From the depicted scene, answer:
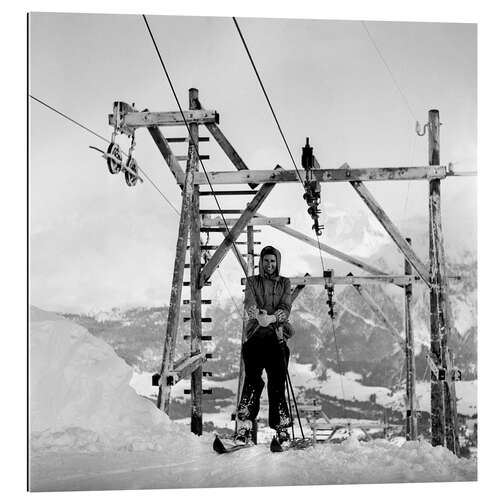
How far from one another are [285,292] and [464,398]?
69.7 inches

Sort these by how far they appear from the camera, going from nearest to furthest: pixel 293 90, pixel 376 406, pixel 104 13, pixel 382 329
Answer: pixel 104 13
pixel 293 90
pixel 382 329
pixel 376 406

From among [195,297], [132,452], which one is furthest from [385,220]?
[132,452]

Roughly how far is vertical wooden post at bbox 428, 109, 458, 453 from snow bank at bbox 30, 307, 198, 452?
1984mm

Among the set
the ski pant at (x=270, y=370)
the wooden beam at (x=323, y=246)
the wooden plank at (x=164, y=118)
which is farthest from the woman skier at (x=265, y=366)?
the wooden plank at (x=164, y=118)

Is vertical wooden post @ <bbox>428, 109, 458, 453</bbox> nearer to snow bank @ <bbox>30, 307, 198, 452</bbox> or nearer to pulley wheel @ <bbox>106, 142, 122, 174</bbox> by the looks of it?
snow bank @ <bbox>30, 307, 198, 452</bbox>

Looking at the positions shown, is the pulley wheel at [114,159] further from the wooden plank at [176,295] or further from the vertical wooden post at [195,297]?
the vertical wooden post at [195,297]

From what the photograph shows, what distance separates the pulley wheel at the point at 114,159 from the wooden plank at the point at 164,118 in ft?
1.22

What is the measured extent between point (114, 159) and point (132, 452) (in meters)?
2.12

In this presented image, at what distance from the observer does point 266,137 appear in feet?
18.1

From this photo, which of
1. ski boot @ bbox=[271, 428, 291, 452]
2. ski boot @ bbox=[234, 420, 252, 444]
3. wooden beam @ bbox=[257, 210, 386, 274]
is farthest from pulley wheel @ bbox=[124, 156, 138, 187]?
ski boot @ bbox=[271, 428, 291, 452]

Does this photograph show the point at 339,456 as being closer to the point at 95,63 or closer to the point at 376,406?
the point at 376,406

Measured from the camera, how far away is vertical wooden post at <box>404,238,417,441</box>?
596 centimetres

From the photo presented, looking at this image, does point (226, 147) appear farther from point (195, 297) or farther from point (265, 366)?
point (265, 366)

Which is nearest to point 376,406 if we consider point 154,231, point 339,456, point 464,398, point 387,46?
point 464,398
